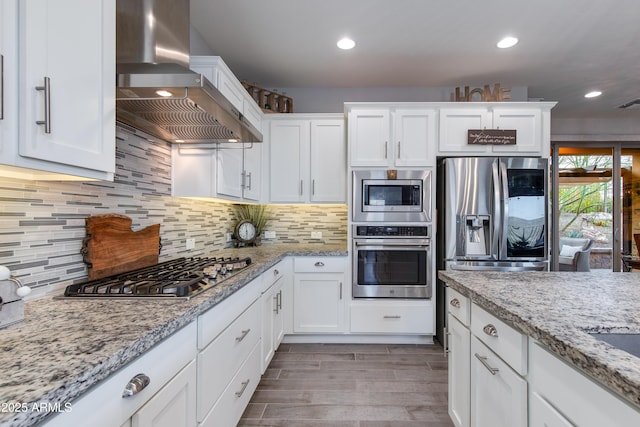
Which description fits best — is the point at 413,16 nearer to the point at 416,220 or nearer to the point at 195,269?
the point at 416,220

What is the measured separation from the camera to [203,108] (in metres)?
1.53

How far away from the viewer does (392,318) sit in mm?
2947

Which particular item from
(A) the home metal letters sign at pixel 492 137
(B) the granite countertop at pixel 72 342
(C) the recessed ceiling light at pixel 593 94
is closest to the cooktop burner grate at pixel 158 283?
(B) the granite countertop at pixel 72 342

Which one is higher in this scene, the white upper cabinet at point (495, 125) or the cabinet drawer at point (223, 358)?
the white upper cabinet at point (495, 125)

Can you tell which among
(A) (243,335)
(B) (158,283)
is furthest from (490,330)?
(B) (158,283)

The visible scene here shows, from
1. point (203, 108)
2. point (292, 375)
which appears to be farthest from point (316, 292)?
point (203, 108)

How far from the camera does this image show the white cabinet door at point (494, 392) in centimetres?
102

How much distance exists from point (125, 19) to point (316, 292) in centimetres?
239

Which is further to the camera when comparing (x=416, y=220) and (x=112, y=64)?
(x=416, y=220)

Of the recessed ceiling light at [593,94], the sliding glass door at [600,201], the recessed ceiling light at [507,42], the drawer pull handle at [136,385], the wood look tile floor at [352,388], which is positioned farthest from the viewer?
the sliding glass door at [600,201]

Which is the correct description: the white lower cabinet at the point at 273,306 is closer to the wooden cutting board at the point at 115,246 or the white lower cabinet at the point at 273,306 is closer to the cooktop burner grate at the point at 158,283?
the cooktop burner grate at the point at 158,283

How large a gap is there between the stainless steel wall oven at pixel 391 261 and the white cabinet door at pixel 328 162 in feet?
1.64

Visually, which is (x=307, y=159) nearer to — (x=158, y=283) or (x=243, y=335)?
(x=243, y=335)

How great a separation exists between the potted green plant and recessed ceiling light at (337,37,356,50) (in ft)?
5.90
